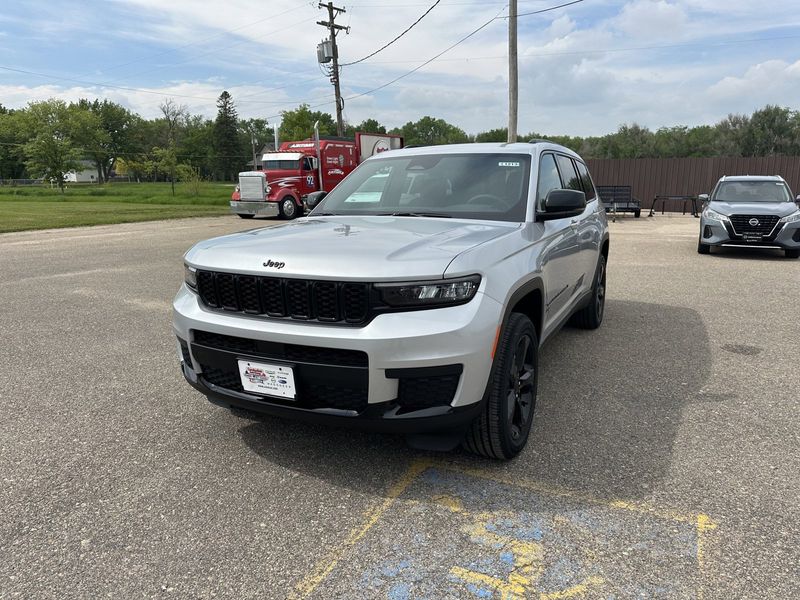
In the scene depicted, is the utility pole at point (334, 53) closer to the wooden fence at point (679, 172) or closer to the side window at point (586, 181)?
the wooden fence at point (679, 172)

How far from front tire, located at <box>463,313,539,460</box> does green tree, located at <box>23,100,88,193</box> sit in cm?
6475

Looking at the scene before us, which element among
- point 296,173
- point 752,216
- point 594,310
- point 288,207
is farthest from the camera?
point 296,173

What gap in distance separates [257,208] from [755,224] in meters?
16.3

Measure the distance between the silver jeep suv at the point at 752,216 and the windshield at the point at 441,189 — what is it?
8567 mm

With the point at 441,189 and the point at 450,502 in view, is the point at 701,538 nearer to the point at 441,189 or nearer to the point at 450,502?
the point at 450,502

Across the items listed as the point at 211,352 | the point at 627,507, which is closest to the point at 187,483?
the point at 211,352

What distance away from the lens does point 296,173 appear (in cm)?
2234

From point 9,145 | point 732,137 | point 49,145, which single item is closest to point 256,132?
point 9,145

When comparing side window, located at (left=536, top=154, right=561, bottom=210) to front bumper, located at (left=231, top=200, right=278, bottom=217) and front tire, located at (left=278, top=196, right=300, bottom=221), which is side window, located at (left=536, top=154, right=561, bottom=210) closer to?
front bumper, located at (left=231, top=200, right=278, bottom=217)

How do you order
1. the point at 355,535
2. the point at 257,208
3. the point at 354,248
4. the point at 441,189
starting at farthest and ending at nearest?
the point at 257,208 < the point at 441,189 < the point at 354,248 < the point at 355,535

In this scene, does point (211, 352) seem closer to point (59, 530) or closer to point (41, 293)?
point (59, 530)

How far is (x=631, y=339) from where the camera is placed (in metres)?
5.42

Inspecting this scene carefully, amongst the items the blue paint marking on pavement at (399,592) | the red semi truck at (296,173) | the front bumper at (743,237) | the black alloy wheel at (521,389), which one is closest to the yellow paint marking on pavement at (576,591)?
the blue paint marking on pavement at (399,592)

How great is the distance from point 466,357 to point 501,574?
86 centimetres
